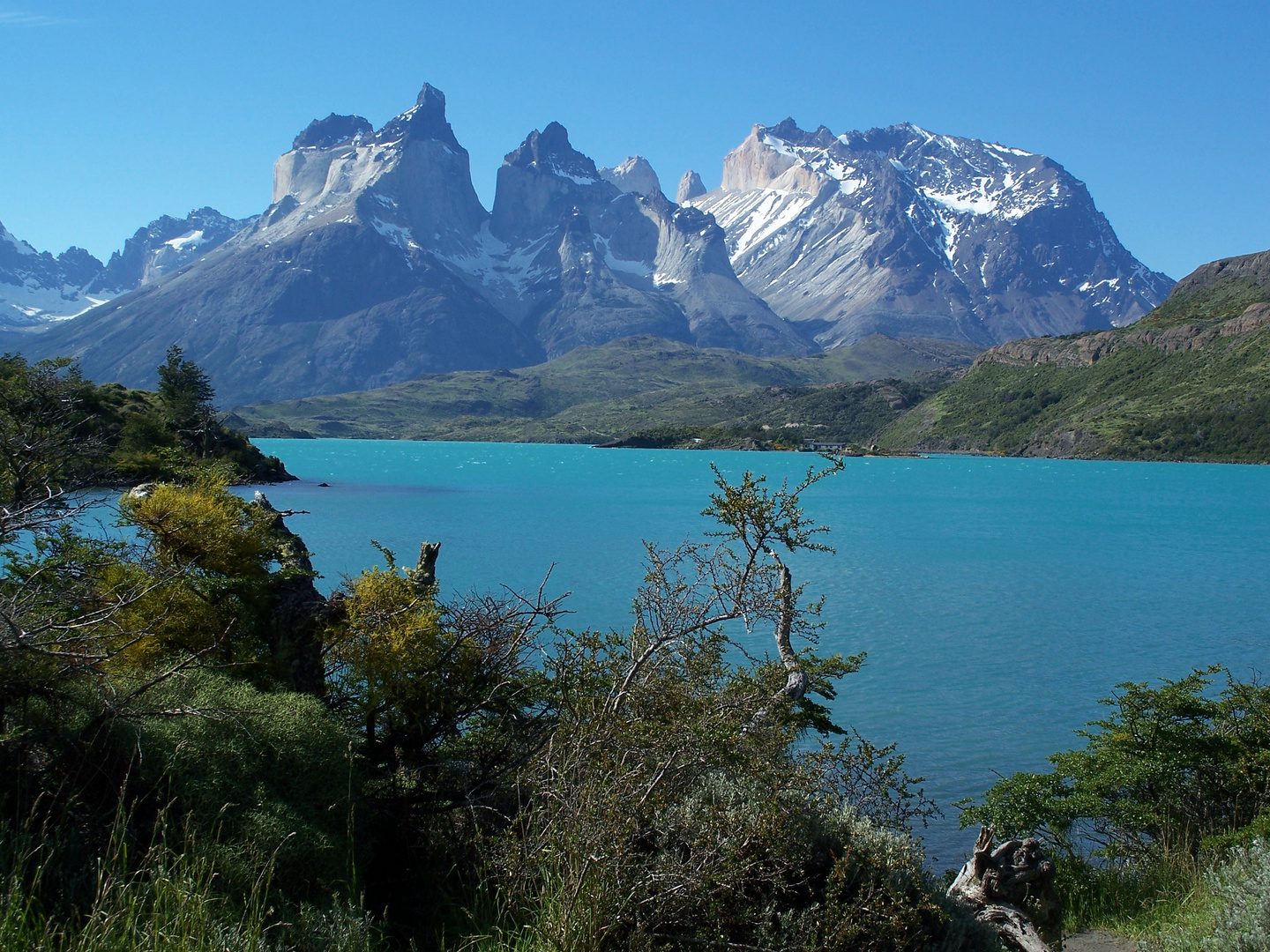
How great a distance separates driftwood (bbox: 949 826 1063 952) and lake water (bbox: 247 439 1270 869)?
211 inches

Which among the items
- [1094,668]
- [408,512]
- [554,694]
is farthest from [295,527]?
[554,694]

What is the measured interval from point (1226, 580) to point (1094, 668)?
77.5 feet

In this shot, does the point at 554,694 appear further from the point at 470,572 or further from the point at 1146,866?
the point at 470,572

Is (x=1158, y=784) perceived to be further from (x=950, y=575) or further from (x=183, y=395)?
(x=183, y=395)

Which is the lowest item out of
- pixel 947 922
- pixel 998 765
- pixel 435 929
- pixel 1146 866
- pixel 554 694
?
pixel 998 765

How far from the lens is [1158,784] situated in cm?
1176

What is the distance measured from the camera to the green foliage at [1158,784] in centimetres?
1121

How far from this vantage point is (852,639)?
28.0m

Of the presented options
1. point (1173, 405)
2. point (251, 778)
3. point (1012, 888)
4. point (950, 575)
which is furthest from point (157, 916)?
point (1173, 405)

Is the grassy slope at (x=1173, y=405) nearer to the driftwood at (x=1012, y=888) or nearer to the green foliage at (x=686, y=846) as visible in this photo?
the driftwood at (x=1012, y=888)

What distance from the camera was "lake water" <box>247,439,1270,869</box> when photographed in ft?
69.5

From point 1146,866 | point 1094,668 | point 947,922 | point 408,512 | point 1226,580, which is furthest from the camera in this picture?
point 408,512

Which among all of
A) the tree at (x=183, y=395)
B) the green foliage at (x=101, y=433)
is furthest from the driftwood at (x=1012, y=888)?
the tree at (x=183, y=395)

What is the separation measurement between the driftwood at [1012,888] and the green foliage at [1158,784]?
3.89 meters
